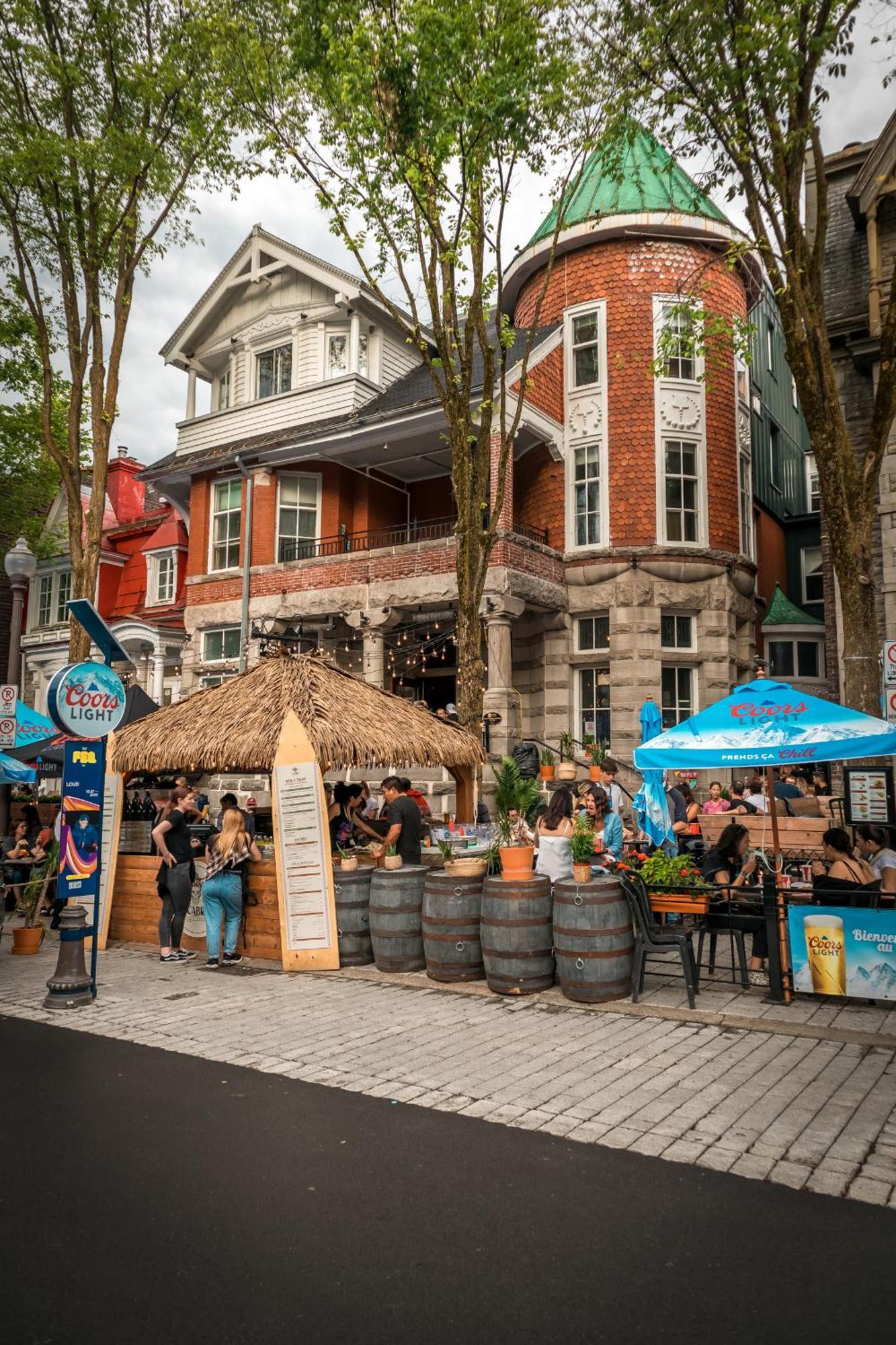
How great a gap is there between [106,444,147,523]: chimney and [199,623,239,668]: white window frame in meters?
12.3

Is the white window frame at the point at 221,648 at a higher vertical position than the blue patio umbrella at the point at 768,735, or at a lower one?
higher

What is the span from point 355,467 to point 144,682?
1047 cm

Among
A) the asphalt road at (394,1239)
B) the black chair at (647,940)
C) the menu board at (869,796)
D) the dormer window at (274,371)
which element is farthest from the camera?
the dormer window at (274,371)

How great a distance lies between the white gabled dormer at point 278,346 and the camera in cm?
2303

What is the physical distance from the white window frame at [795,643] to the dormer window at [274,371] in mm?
14339

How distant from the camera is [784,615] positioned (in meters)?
23.4

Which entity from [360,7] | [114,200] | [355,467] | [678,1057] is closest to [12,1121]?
[678,1057]

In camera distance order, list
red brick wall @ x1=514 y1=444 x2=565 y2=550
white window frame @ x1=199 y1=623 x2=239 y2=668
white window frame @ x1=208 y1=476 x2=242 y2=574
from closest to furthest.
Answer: red brick wall @ x1=514 y1=444 x2=565 y2=550
white window frame @ x1=199 y1=623 x2=239 y2=668
white window frame @ x1=208 y1=476 x2=242 y2=574

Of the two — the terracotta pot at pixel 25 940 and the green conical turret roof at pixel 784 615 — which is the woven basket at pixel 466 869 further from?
the green conical turret roof at pixel 784 615

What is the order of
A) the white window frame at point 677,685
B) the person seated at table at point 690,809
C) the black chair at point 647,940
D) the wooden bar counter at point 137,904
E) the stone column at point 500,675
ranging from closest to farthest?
the black chair at point 647,940, the wooden bar counter at point 137,904, the person seated at table at point 690,809, the stone column at point 500,675, the white window frame at point 677,685

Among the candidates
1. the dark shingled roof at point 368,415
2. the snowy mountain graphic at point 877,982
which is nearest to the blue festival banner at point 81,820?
the snowy mountain graphic at point 877,982

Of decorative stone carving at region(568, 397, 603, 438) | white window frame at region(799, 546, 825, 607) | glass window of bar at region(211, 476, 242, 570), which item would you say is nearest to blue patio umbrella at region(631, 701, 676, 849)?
decorative stone carving at region(568, 397, 603, 438)

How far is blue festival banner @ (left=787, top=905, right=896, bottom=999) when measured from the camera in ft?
23.2

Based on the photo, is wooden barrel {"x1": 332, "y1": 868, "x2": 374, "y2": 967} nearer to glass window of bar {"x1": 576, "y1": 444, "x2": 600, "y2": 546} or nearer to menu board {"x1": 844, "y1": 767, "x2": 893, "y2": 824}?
menu board {"x1": 844, "y1": 767, "x2": 893, "y2": 824}
